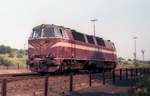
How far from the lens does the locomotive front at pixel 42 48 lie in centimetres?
3194

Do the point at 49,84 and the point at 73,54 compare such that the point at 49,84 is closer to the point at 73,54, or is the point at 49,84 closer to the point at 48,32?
the point at 48,32

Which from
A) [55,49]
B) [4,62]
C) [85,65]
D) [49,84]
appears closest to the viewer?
[49,84]

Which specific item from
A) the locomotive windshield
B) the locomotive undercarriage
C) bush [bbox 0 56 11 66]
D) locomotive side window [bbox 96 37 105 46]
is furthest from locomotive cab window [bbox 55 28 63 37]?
bush [bbox 0 56 11 66]

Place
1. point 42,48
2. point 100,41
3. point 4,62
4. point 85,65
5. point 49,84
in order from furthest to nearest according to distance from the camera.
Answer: point 4,62 < point 100,41 < point 85,65 < point 42,48 < point 49,84

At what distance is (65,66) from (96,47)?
34.5 ft

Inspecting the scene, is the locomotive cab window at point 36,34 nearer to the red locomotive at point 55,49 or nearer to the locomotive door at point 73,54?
the red locomotive at point 55,49

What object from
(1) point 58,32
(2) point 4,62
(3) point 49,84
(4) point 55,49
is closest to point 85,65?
(1) point 58,32

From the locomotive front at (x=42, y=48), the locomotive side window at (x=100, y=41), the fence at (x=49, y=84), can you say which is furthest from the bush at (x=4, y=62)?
the fence at (x=49, y=84)

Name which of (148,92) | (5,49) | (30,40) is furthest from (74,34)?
(5,49)

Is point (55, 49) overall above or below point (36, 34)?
below

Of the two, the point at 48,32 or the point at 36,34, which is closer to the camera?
the point at 48,32

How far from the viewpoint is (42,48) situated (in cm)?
3272

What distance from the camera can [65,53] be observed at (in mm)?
33188

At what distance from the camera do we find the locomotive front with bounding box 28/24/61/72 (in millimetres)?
31938
